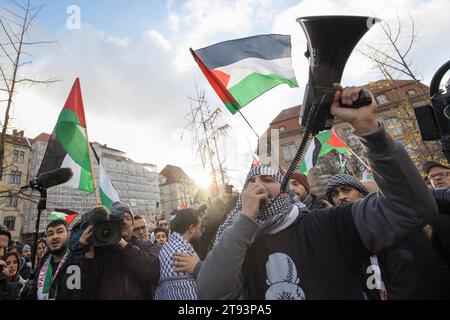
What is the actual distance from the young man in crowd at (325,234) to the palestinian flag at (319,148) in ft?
18.8

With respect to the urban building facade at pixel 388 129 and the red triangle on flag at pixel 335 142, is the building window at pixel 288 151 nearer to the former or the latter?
the urban building facade at pixel 388 129

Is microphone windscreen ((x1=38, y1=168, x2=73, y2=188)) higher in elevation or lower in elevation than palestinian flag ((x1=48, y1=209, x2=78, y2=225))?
higher

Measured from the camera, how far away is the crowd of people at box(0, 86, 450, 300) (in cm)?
127

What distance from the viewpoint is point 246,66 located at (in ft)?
15.3

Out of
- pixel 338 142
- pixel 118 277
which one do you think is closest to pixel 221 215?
pixel 118 277

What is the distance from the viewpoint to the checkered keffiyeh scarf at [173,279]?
2514 millimetres

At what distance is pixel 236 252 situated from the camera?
1524mm

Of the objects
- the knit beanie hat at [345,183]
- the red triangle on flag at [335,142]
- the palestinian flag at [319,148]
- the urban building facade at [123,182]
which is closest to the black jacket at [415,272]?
the knit beanie hat at [345,183]

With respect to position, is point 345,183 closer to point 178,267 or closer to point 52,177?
point 178,267

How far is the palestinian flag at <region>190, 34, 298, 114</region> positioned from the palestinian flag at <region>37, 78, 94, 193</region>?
2.41m

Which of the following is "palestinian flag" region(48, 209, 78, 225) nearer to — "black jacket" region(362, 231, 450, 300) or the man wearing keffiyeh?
the man wearing keffiyeh

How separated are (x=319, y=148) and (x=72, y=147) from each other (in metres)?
5.82

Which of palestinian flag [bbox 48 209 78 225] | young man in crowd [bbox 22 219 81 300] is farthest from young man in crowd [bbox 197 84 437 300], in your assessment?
palestinian flag [bbox 48 209 78 225]
